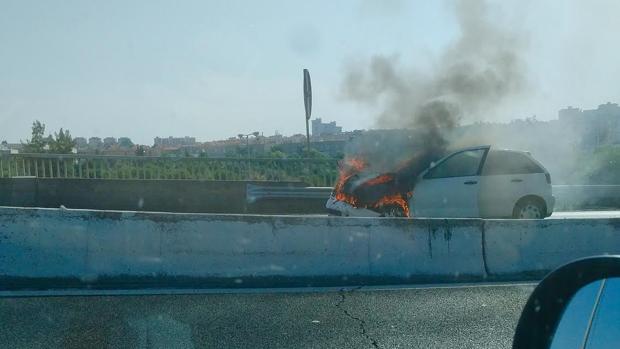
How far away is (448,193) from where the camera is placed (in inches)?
563

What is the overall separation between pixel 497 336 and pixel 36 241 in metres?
5.19

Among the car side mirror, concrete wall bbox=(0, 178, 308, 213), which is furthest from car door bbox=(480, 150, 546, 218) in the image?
the car side mirror

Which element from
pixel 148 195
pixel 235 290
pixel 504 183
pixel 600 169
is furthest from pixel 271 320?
pixel 600 169

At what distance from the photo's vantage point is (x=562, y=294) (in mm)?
3303

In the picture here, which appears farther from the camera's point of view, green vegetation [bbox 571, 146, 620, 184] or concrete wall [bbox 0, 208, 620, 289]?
green vegetation [bbox 571, 146, 620, 184]

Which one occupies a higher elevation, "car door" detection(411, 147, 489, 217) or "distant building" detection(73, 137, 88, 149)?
"distant building" detection(73, 137, 88, 149)

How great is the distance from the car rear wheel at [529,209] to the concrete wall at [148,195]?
6000mm

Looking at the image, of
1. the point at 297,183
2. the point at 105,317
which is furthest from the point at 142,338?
the point at 297,183

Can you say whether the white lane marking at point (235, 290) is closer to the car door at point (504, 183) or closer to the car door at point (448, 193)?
the car door at point (448, 193)

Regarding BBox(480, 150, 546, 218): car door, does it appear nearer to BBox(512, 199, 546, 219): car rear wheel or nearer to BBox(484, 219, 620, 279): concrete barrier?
BBox(512, 199, 546, 219): car rear wheel

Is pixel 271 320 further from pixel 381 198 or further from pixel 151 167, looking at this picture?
pixel 151 167

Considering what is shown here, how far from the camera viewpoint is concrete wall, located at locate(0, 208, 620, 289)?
28.4ft

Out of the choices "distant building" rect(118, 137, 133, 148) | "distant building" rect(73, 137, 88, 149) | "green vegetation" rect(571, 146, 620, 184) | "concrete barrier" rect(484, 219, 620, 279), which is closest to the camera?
"concrete barrier" rect(484, 219, 620, 279)

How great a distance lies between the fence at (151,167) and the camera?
754 inches
